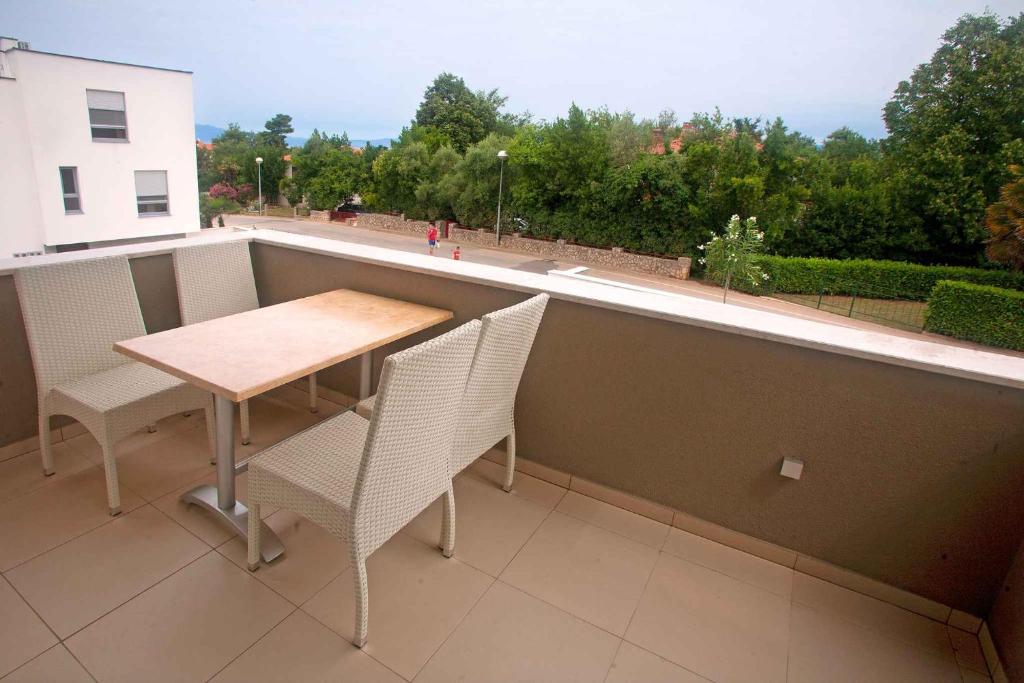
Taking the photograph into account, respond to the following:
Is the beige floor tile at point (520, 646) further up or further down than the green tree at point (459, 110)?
further down

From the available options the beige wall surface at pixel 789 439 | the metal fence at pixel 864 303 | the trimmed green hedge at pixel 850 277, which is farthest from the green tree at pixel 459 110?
the beige wall surface at pixel 789 439

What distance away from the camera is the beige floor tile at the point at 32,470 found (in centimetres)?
183

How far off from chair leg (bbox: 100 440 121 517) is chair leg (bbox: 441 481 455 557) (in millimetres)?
1098

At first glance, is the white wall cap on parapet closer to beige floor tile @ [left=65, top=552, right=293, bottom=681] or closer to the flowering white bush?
beige floor tile @ [left=65, top=552, right=293, bottom=681]

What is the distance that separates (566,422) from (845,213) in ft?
61.6

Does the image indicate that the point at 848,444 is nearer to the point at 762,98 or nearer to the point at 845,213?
the point at 845,213

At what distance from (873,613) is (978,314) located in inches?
562

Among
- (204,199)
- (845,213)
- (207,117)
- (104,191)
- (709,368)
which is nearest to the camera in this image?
(709,368)

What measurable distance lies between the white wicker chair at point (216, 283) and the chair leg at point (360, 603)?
1.22 metres

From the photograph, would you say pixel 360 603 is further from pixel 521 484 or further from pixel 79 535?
pixel 79 535

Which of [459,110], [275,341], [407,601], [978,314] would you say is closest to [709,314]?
[407,601]

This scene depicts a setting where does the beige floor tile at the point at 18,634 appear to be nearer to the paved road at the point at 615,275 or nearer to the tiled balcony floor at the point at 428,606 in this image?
→ the tiled balcony floor at the point at 428,606

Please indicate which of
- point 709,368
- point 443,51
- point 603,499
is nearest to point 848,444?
point 709,368

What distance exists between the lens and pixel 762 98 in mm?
27344
